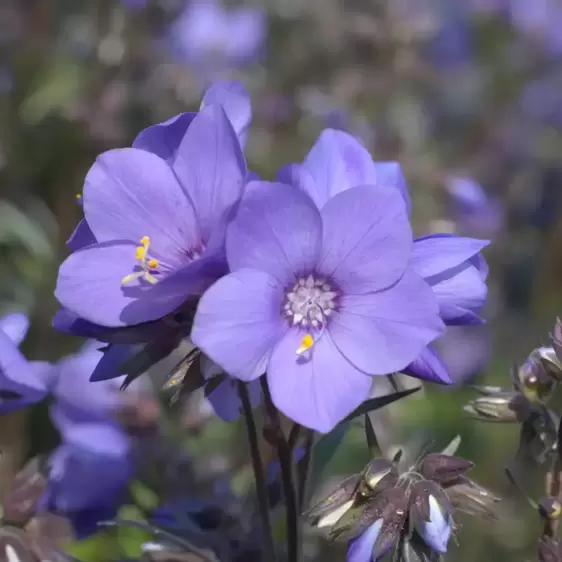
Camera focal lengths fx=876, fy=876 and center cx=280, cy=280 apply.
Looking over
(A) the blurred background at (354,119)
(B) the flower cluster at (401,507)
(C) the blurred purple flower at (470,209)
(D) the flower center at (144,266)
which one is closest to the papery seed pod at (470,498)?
(B) the flower cluster at (401,507)

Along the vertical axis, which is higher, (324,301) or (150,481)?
(324,301)

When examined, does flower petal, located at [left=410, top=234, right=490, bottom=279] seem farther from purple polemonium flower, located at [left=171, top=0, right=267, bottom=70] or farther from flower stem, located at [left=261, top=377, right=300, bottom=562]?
purple polemonium flower, located at [left=171, top=0, right=267, bottom=70]

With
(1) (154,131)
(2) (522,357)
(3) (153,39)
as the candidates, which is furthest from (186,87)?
(1) (154,131)

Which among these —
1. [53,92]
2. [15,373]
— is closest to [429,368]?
[15,373]

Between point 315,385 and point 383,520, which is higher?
point 315,385

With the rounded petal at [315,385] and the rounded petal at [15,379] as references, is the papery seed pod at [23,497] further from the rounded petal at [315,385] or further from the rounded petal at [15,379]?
the rounded petal at [315,385]

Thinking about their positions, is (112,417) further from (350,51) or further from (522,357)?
(350,51)

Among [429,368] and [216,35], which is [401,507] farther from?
[216,35]
